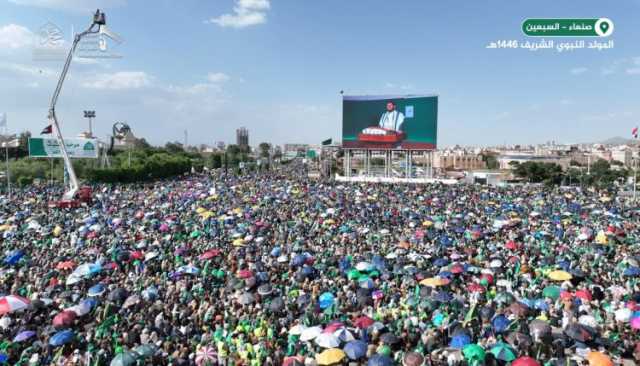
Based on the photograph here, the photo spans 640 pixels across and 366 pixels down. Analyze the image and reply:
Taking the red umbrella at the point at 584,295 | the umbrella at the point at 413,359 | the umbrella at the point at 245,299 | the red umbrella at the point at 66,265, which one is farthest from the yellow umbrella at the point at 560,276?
the red umbrella at the point at 66,265

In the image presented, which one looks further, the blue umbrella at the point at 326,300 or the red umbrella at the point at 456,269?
the red umbrella at the point at 456,269

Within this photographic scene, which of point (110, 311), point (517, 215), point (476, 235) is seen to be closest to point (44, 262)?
point (110, 311)

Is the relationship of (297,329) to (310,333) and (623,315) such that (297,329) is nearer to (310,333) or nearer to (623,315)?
(310,333)

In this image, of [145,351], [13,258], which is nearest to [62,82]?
[13,258]

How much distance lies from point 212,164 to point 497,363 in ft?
→ 312

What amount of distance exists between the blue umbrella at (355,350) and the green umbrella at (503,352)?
7.32ft

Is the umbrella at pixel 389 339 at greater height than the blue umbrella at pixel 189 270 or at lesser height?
lesser

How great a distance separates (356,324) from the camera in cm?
924

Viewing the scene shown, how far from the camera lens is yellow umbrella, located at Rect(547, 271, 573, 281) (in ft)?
39.9

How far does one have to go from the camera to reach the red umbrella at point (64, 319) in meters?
9.38

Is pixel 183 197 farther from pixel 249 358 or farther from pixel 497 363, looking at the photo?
pixel 497 363

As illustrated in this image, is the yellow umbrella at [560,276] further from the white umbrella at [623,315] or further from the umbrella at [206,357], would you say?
the umbrella at [206,357]

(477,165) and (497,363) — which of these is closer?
(497,363)

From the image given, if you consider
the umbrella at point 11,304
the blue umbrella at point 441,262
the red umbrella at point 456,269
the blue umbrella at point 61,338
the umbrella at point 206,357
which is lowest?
the umbrella at point 206,357
